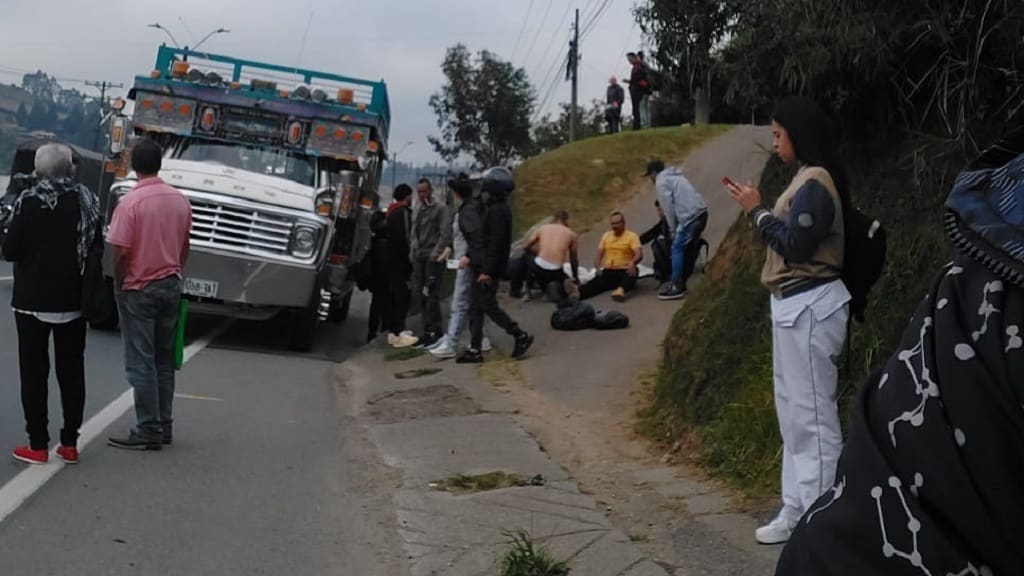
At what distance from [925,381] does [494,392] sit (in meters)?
9.08

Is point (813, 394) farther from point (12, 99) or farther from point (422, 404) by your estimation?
point (12, 99)

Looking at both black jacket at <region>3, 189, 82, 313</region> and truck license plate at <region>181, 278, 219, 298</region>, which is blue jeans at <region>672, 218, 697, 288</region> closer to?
truck license plate at <region>181, 278, 219, 298</region>

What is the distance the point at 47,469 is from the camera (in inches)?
283

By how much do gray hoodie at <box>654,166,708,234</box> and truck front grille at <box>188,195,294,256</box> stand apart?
4618 mm

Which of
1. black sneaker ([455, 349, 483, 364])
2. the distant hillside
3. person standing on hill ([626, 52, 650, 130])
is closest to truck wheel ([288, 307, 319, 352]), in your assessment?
black sneaker ([455, 349, 483, 364])

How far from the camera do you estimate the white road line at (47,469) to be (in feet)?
21.3

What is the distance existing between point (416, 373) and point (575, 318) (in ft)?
6.75

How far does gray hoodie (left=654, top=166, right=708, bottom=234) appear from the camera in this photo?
14984 millimetres

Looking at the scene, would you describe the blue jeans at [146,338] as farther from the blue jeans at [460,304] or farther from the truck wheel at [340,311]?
the truck wheel at [340,311]

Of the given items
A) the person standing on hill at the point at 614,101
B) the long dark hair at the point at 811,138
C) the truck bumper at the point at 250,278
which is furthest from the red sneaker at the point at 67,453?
the person standing on hill at the point at 614,101

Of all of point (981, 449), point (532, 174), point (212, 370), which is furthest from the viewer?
point (532, 174)

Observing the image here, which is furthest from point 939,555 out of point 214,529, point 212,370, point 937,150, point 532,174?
point 532,174

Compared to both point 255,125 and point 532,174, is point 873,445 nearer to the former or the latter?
point 255,125

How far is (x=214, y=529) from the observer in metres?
6.19
